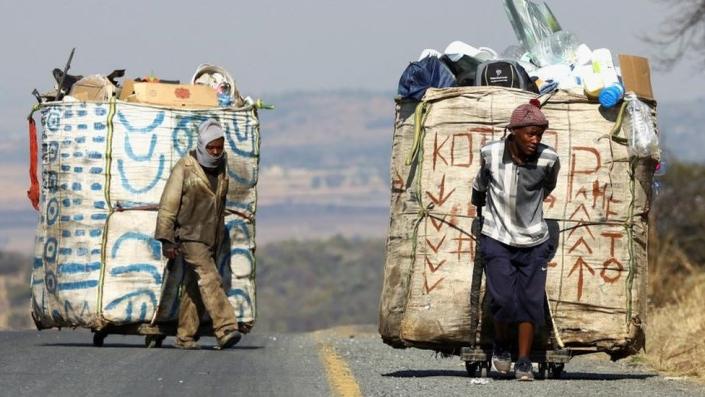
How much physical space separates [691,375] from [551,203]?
6.42 feet

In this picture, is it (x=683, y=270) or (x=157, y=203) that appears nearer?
(x=157, y=203)

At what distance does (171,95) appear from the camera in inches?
601

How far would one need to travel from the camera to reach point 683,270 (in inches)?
979

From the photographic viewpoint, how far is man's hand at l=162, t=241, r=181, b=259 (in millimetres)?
15023

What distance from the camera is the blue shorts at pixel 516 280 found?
1173cm

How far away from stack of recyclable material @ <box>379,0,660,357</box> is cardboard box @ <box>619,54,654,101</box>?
16 cm

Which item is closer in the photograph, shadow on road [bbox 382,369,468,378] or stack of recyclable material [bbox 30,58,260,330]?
shadow on road [bbox 382,369,468,378]

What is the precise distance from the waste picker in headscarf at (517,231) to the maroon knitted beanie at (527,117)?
0.05 feet

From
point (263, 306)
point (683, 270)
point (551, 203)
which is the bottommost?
point (263, 306)

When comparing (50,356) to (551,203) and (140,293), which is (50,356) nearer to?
(140,293)

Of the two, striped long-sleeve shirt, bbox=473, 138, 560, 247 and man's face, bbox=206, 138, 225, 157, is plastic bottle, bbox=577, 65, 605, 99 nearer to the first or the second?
striped long-sleeve shirt, bbox=473, 138, 560, 247

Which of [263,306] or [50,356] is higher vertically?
[50,356]

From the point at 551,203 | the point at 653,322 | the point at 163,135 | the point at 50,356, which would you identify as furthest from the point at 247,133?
the point at 653,322

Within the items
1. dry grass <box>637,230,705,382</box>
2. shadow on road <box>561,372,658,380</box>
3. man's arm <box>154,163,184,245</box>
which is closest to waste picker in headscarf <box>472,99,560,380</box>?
shadow on road <box>561,372,658,380</box>
